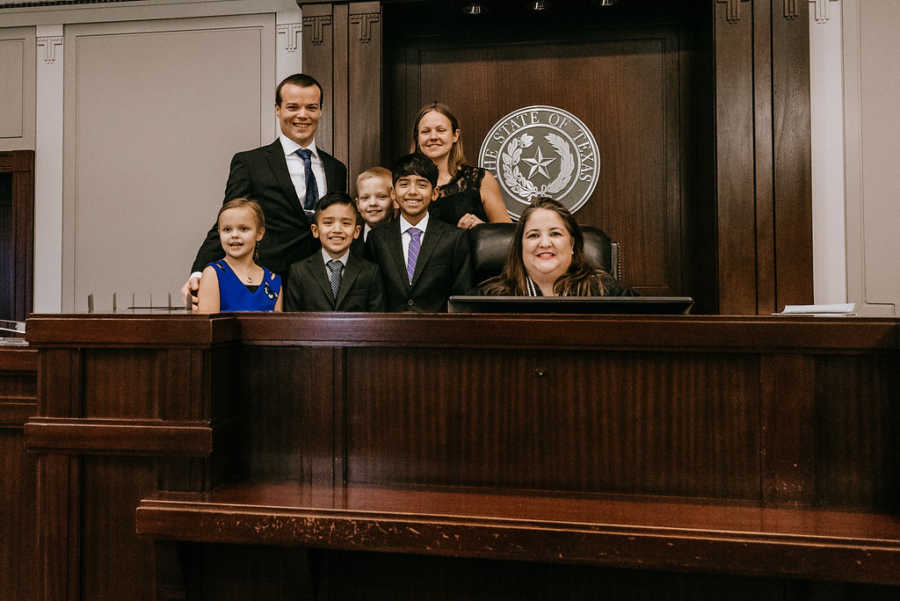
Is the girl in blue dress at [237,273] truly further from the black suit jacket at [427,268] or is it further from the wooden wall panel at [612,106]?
the wooden wall panel at [612,106]

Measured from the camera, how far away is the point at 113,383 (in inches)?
55.5

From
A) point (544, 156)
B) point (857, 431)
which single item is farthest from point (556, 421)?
point (544, 156)

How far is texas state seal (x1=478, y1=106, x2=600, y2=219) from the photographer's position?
431cm

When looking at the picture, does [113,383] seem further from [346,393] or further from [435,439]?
[435,439]

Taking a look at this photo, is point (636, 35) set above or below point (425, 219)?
above

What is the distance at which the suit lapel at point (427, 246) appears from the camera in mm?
2557

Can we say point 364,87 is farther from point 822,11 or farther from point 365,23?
point 822,11

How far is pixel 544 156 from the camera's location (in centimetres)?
432

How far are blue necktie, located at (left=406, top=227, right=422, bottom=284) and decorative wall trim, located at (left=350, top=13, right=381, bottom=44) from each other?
201 cm

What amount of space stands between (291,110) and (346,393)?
1801 mm

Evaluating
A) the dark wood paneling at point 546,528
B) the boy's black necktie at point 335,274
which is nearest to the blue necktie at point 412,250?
the boy's black necktie at point 335,274

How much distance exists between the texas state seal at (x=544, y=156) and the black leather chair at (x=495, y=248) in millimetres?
1646

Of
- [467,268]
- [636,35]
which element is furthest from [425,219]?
[636,35]

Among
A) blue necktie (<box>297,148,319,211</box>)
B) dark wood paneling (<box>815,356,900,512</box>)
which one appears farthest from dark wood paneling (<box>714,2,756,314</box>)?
dark wood paneling (<box>815,356,900,512</box>)
